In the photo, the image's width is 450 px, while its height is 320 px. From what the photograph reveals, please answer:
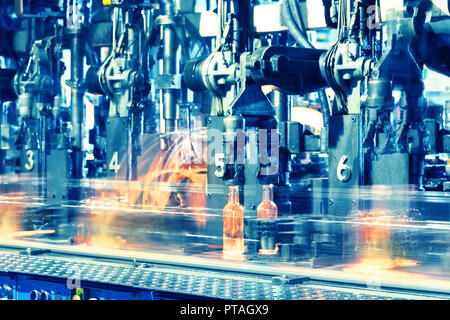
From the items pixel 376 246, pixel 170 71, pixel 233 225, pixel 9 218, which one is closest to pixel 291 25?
pixel 170 71

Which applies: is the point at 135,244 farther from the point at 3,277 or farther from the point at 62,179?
the point at 62,179

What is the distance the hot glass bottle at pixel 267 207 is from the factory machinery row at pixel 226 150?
2cm

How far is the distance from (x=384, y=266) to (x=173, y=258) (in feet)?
4.12

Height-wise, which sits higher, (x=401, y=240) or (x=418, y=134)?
(x=418, y=134)

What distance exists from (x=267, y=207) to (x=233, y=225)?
1065 millimetres

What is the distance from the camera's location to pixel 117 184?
9.28m

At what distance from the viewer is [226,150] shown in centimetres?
741

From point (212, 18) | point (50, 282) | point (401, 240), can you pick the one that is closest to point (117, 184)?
point (212, 18)

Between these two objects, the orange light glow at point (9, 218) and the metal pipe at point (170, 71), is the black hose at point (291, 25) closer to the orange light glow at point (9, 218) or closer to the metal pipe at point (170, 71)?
the metal pipe at point (170, 71)

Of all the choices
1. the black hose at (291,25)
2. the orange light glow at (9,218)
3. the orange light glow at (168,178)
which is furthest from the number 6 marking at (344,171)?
the orange light glow at (9,218)

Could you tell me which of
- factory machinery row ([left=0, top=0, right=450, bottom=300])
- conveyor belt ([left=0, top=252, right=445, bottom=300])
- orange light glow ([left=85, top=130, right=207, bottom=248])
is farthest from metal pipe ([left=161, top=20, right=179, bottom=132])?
conveyor belt ([left=0, top=252, right=445, bottom=300])

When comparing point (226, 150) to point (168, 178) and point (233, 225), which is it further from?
point (168, 178)

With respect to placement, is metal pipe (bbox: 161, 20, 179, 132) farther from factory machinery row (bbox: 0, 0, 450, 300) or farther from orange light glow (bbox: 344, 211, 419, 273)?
orange light glow (bbox: 344, 211, 419, 273)

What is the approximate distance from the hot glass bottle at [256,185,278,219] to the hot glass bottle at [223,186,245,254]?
9.5 inches
